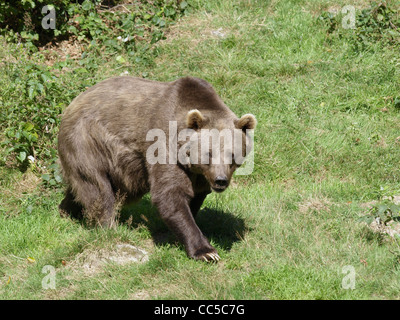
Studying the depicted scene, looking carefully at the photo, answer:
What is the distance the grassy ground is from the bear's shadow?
0.02 m

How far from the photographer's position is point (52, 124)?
779cm

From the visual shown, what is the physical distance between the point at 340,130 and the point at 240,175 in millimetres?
1641

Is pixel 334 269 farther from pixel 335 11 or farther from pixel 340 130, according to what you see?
pixel 335 11

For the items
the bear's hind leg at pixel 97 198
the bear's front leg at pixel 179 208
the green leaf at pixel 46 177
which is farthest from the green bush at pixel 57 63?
the bear's front leg at pixel 179 208

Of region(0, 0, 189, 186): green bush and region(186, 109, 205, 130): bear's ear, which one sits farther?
region(0, 0, 189, 186): green bush

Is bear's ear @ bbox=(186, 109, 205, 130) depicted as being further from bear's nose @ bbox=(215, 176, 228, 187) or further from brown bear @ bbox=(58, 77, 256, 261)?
bear's nose @ bbox=(215, 176, 228, 187)

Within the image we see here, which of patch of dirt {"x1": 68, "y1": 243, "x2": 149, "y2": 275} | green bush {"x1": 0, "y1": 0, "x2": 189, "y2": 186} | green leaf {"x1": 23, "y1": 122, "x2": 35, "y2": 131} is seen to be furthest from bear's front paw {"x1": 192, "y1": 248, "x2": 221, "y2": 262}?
green leaf {"x1": 23, "y1": 122, "x2": 35, "y2": 131}

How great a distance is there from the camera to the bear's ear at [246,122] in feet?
19.1

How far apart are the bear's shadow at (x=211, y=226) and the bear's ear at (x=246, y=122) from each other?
115 cm

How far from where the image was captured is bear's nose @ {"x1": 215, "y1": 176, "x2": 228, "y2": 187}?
5.57m

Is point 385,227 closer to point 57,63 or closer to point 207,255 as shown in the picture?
point 207,255

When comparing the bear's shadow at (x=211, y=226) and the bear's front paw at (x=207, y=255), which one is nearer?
the bear's front paw at (x=207, y=255)

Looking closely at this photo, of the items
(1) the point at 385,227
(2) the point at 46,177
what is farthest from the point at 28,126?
(1) the point at 385,227

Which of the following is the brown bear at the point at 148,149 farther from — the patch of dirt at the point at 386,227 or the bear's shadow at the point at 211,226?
the patch of dirt at the point at 386,227
